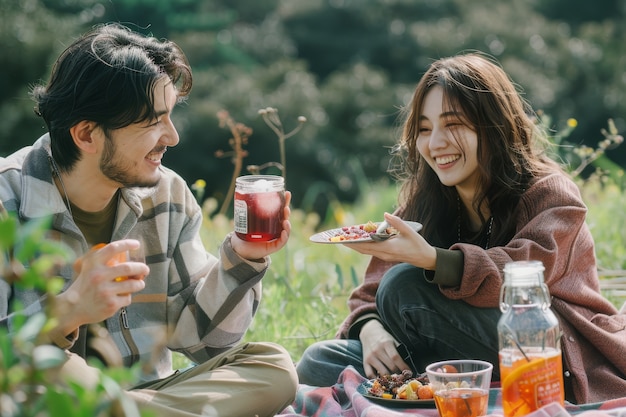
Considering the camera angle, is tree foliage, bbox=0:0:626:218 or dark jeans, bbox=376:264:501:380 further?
tree foliage, bbox=0:0:626:218

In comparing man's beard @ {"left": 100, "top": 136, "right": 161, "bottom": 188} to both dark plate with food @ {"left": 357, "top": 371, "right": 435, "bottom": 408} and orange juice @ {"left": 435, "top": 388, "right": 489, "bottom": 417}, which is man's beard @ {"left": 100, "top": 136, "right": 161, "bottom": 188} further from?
orange juice @ {"left": 435, "top": 388, "right": 489, "bottom": 417}

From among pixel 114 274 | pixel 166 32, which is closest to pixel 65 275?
pixel 114 274

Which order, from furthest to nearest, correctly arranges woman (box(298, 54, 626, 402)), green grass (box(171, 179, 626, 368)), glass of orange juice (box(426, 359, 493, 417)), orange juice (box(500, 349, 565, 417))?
green grass (box(171, 179, 626, 368)), woman (box(298, 54, 626, 402)), glass of orange juice (box(426, 359, 493, 417)), orange juice (box(500, 349, 565, 417))

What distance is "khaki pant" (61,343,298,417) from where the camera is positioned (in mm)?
2633

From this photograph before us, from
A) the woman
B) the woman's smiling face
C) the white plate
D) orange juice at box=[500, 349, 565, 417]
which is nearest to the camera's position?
orange juice at box=[500, 349, 565, 417]

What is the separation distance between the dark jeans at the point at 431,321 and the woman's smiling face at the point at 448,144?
0.35 metres

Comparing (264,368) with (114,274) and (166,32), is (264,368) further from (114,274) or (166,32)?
(166,32)

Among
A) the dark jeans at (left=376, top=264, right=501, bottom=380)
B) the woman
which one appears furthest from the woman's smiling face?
the dark jeans at (left=376, top=264, right=501, bottom=380)

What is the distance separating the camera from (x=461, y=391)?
2605 mm

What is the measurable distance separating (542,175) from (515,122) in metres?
0.21

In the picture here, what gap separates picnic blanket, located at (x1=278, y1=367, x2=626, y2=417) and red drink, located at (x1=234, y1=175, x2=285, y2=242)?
56cm

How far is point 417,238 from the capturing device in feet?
9.66

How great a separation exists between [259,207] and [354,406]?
67 cm

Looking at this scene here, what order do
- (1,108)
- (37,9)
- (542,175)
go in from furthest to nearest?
(37,9) → (1,108) → (542,175)
